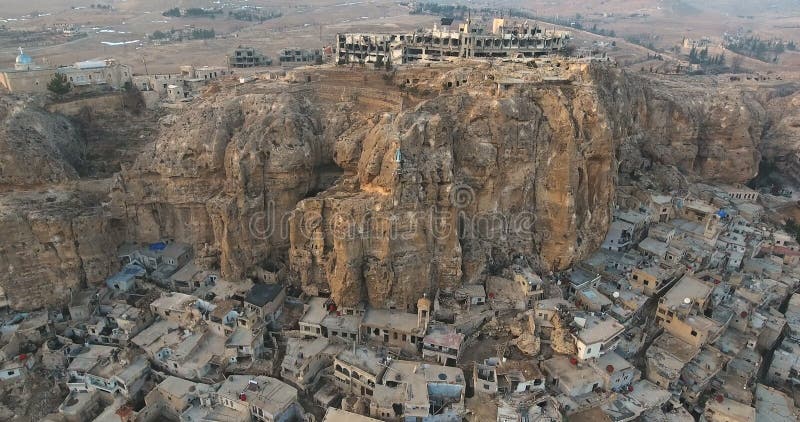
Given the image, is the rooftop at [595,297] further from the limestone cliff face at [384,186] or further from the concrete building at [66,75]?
the concrete building at [66,75]

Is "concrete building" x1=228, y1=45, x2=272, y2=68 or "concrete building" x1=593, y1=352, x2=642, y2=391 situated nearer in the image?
"concrete building" x1=593, y1=352, x2=642, y2=391

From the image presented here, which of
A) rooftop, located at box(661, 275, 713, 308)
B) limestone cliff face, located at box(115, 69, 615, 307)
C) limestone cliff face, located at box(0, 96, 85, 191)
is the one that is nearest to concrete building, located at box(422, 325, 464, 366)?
limestone cliff face, located at box(115, 69, 615, 307)

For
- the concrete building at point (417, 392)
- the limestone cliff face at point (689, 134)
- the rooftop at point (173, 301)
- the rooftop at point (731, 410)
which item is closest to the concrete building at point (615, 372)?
the rooftop at point (731, 410)

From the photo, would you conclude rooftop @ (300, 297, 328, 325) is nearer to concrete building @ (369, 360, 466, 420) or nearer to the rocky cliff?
the rocky cliff

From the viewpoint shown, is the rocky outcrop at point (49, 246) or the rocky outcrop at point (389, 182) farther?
the rocky outcrop at point (389, 182)

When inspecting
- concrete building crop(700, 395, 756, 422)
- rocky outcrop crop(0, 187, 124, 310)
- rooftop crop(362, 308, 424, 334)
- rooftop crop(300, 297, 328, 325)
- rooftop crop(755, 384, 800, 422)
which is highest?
rocky outcrop crop(0, 187, 124, 310)

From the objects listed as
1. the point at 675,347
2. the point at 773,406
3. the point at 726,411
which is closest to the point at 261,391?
the point at 675,347
